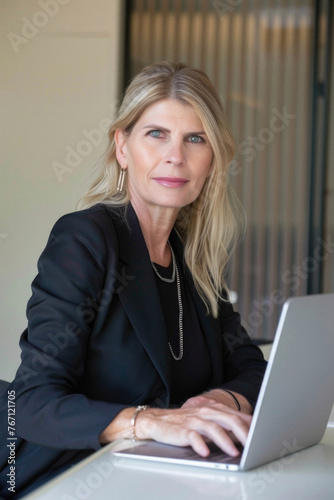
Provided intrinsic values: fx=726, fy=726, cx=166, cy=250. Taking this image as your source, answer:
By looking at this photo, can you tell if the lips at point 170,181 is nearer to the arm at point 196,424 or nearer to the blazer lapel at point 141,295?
the blazer lapel at point 141,295

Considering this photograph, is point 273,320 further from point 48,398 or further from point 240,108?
point 48,398

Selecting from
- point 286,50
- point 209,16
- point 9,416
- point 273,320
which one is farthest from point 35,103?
point 9,416

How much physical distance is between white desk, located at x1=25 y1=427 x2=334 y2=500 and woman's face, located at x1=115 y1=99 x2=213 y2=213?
90 cm

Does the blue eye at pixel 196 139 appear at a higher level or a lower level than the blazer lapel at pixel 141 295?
higher

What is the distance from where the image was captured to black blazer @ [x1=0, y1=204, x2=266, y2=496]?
1.48 metres

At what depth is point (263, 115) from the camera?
4.67m

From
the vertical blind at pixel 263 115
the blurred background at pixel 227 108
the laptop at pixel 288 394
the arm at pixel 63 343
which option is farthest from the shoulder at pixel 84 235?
the vertical blind at pixel 263 115

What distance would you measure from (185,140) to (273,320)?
284 centimetres

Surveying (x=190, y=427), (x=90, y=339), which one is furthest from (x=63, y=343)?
(x=190, y=427)

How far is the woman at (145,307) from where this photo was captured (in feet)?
4.75

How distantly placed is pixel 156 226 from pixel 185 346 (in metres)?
0.36

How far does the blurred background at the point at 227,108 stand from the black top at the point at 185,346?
2599 mm

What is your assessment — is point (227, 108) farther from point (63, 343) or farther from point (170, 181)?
point (63, 343)

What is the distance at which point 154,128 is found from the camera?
1966 mm
